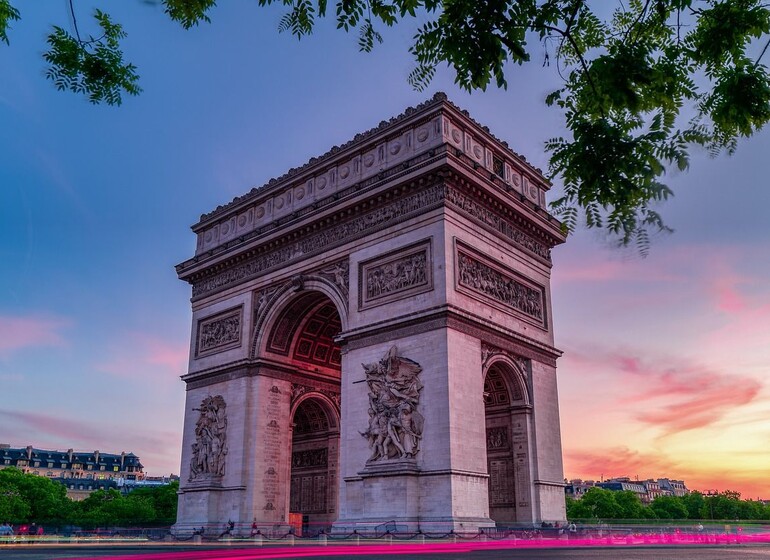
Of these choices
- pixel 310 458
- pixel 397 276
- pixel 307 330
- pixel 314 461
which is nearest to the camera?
pixel 397 276

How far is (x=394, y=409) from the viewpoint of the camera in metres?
24.8

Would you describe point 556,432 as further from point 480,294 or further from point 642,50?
point 642,50

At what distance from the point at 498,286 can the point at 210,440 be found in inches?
551

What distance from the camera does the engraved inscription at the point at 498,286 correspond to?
26125 millimetres

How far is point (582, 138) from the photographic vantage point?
6664mm

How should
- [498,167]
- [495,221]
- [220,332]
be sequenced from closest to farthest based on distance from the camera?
1. [495,221]
2. [498,167]
3. [220,332]

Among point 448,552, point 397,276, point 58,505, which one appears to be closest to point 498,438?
point 397,276

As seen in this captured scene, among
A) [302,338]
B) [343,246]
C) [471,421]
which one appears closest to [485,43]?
[471,421]

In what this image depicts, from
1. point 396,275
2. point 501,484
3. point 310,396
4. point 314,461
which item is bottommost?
point 501,484

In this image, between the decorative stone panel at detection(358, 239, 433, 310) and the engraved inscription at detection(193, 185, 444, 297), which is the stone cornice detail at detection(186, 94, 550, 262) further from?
the decorative stone panel at detection(358, 239, 433, 310)

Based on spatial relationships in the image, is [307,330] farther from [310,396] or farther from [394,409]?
[394,409]

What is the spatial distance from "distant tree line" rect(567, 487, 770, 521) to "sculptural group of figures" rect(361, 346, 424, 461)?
78.4 meters

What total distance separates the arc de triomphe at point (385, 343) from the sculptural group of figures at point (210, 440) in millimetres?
68

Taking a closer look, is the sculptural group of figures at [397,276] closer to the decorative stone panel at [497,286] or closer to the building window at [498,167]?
the decorative stone panel at [497,286]
